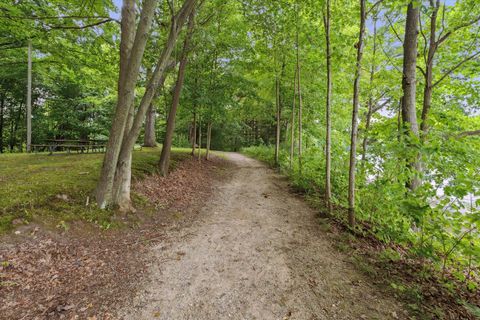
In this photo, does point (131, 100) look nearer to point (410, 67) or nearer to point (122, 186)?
point (122, 186)

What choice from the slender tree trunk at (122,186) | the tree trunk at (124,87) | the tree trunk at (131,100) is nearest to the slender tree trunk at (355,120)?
the tree trunk at (131,100)

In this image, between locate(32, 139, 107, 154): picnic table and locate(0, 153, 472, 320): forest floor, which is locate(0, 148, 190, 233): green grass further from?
locate(32, 139, 107, 154): picnic table

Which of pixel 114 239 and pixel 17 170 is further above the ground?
pixel 17 170

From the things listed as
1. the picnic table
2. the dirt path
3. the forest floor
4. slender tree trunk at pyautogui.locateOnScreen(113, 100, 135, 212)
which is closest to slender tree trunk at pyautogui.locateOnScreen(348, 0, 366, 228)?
the forest floor

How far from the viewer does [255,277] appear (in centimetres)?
302

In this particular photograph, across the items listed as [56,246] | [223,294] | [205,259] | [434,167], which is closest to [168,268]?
[205,259]

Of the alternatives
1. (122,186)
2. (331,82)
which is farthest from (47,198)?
(331,82)

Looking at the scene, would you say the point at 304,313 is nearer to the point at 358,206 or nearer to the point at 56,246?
the point at 358,206

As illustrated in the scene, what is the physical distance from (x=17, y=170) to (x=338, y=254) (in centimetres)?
822

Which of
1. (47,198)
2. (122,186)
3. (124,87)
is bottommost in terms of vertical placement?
(47,198)

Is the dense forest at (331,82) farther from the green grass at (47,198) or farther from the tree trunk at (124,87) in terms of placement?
the green grass at (47,198)

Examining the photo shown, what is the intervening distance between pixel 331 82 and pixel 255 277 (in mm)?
4766

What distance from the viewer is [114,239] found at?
380 cm

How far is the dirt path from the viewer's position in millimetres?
2422
